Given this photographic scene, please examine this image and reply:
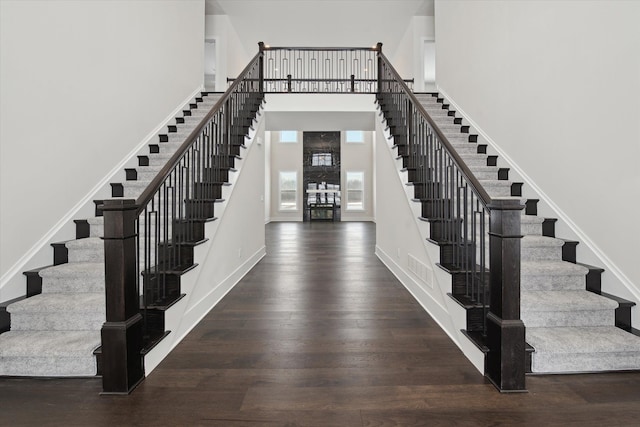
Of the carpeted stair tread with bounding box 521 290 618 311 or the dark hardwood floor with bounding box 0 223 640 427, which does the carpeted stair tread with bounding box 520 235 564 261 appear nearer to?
the carpeted stair tread with bounding box 521 290 618 311

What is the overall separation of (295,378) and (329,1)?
819 cm

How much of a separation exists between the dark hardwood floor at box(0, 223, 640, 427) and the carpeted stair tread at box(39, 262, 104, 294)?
751 mm

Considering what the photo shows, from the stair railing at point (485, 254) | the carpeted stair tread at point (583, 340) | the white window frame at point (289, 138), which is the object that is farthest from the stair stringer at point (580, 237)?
the white window frame at point (289, 138)

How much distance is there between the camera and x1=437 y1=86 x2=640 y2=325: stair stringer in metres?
2.47

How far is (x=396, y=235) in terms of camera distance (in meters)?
4.53

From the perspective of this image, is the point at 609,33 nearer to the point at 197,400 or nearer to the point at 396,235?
the point at 396,235

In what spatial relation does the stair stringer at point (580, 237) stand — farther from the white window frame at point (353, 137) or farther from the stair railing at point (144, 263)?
the white window frame at point (353, 137)

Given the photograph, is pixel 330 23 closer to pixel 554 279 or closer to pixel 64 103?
pixel 64 103

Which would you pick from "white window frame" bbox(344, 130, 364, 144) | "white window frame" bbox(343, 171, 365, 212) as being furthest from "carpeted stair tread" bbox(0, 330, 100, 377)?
"white window frame" bbox(344, 130, 364, 144)

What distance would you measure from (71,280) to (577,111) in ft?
14.9

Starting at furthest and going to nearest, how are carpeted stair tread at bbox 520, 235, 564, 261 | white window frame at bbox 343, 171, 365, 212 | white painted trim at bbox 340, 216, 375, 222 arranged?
white window frame at bbox 343, 171, 365, 212
white painted trim at bbox 340, 216, 375, 222
carpeted stair tread at bbox 520, 235, 564, 261

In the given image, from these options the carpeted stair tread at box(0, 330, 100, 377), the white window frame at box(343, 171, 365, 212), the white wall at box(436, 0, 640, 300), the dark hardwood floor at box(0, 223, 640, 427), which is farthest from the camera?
the white window frame at box(343, 171, 365, 212)

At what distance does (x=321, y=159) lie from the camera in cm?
1448

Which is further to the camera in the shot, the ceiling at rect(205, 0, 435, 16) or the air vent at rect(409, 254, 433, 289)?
the ceiling at rect(205, 0, 435, 16)
